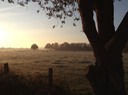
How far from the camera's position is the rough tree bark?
1025 cm

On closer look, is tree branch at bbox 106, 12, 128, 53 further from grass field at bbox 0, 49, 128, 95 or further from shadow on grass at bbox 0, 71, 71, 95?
grass field at bbox 0, 49, 128, 95

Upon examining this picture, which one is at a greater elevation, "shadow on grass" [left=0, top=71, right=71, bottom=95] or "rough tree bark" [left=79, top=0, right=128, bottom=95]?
"rough tree bark" [left=79, top=0, right=128, bottom=95]

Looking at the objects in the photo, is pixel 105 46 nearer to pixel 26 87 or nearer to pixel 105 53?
pixel 105 53

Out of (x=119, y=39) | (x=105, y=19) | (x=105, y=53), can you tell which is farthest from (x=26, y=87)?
(x=119, y=39)

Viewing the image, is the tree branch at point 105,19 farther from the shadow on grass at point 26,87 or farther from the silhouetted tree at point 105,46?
the shadow on grass at point 26,87

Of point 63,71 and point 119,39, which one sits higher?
point 119,39

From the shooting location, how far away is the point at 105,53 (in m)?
10.4

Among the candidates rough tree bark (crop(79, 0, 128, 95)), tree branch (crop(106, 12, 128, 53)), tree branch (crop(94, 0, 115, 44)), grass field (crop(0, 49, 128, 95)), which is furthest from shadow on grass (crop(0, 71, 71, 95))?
tree branch (crop(106, 12, 128, 53))

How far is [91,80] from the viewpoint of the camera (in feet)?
35.1

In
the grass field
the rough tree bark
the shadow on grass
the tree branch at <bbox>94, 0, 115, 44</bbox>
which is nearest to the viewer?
the rough tree bark

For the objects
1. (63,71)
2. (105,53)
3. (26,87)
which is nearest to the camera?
(105,53)

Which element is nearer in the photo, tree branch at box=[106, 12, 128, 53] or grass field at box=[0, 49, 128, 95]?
tree branch at box=[106, 12, 128, 53]

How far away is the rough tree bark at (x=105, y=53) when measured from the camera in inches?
404

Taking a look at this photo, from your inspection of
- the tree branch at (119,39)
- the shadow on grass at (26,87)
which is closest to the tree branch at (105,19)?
the tree branch at (119,39)
